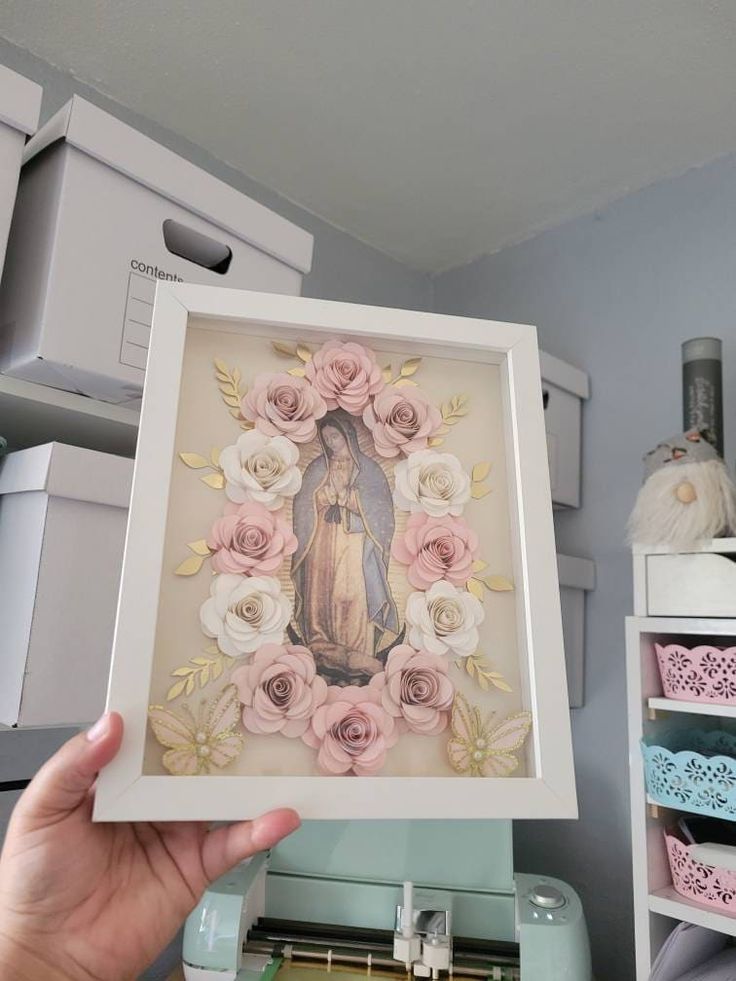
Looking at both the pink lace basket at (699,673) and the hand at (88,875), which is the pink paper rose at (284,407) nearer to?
the hand at (88,875)

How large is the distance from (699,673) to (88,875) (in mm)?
860

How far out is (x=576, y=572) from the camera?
1.46 m

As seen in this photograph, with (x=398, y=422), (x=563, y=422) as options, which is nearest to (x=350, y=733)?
(x=398, y=422)

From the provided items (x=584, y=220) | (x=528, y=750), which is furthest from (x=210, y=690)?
(x=584, y=220)

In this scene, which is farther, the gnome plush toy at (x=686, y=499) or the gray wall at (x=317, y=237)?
the gray wall at (x=317, y=237)

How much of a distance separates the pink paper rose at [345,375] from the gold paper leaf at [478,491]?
13 cm

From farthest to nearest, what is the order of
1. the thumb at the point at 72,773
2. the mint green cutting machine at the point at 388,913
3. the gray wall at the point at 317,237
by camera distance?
the gray wall at the point at 317,237
the mint green cutting machine at the point at 388,913
the thumb at the point at 72,773

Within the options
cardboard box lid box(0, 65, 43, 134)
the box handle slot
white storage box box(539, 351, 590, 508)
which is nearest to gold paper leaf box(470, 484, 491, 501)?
the box handle slot

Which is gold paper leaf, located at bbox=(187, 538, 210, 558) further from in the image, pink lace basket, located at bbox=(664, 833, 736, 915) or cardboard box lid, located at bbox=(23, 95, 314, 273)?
pink lace basket, located at bbox=(664, 833, 736, 915)

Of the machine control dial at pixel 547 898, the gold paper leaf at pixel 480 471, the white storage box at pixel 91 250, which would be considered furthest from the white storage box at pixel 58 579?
the machine control dial at pixel 547 898

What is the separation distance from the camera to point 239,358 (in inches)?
27.5

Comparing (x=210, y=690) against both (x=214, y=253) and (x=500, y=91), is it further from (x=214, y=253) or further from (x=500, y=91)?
(x=500, y=91)

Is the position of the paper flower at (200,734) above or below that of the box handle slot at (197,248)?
below

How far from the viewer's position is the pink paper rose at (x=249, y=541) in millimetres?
633
